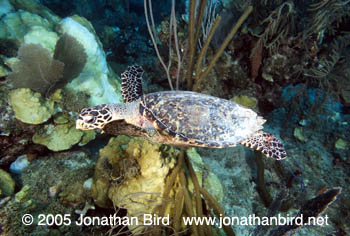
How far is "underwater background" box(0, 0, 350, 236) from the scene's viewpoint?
7.61ft

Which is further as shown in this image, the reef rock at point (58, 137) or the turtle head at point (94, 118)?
the reef rock at point (58, 137)

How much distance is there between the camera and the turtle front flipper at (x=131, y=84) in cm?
301

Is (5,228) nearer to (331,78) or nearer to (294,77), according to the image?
(294,77)

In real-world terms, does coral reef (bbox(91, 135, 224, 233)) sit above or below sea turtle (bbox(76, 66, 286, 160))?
below

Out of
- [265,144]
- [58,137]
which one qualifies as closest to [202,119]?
[265,144]

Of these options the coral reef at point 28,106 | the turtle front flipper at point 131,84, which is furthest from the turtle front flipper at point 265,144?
the coral reef at point 28,106

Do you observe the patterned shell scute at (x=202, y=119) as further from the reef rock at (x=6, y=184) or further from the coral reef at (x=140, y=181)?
the reef rock at (x=6, y=184)

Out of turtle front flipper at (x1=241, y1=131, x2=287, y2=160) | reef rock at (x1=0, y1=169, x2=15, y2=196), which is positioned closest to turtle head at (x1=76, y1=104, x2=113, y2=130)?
reef rock at (x1=0, y1=169, x2=15, y2=196)

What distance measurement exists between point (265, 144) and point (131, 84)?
7.89 ft

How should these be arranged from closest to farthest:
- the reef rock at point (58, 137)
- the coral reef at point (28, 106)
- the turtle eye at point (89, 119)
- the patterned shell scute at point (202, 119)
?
the patterned shell scute at point (202, 119) → the turtle eye at point (89, 119) → the coral reef at point (28, 106) → the reef rock at point (58, 137)

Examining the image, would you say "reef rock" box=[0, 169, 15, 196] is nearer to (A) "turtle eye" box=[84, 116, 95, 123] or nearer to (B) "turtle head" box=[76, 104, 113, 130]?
(B) "turtle head" box=[76, 104, 113, 130]

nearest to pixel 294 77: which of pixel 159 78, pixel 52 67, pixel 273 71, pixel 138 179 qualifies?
pixel 273 71

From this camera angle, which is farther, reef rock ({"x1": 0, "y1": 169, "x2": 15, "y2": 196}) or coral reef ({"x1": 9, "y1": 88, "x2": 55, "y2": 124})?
coral reef ({"x1": 9, "y1": 88, "x2": 55, "y2": 124})

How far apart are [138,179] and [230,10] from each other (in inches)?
174
